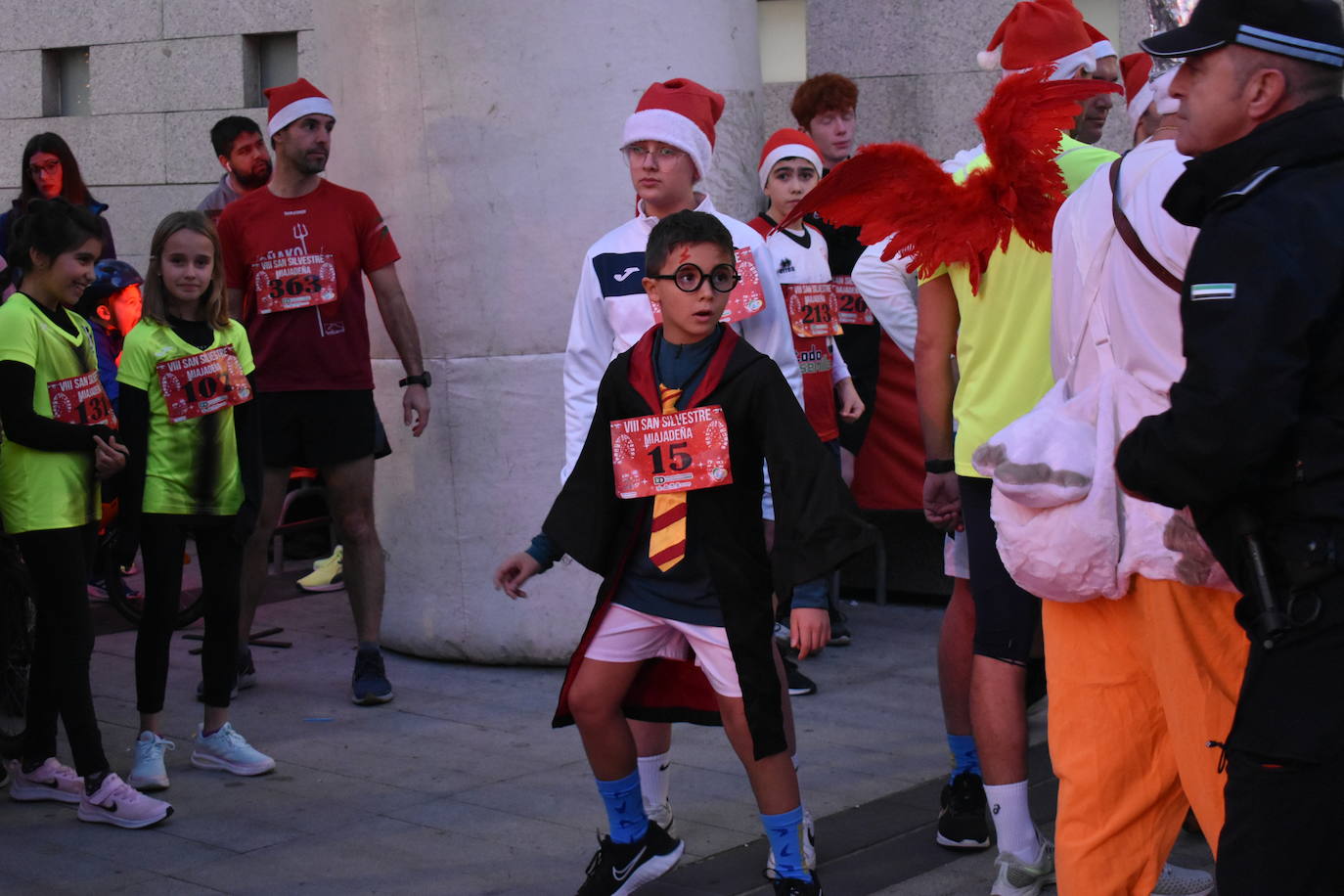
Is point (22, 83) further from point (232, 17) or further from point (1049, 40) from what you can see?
point (1049, 40)

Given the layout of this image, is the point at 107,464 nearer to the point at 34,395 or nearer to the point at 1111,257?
the point at 34,395

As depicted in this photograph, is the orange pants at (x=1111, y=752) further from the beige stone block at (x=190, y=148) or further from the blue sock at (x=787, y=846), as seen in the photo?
the beige stone block at (x=190, y=148)

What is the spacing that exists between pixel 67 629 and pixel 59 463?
1.61 feet

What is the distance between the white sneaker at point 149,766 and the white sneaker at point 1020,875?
102 inches

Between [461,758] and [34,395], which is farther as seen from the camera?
[461,758]

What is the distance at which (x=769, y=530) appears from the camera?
4.82 metres

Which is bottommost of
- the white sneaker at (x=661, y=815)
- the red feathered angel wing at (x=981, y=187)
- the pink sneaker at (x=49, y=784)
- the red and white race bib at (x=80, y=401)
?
the pink sneaker at (x=49, y=784)

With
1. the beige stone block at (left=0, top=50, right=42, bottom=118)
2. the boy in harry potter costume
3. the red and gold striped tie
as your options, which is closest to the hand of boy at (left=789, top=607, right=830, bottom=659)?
the boy in harry potter costume

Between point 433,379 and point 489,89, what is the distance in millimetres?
1164

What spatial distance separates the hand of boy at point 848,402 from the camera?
6.66m

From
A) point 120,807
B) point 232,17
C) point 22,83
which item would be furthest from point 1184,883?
point 22,83

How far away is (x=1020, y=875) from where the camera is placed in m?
4.28

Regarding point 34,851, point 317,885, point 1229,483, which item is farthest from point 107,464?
point 1229,483

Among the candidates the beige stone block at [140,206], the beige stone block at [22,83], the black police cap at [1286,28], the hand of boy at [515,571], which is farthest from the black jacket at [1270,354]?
the beige stone block at [22,83]
